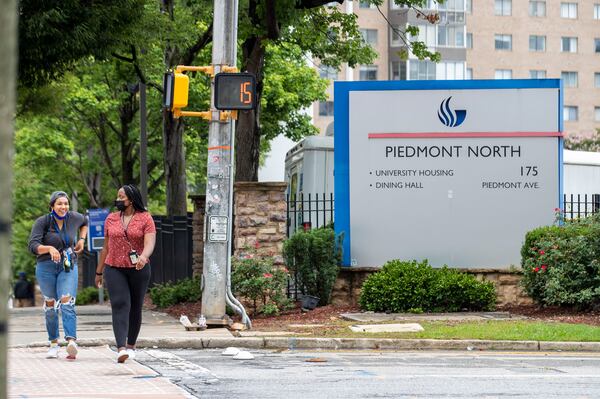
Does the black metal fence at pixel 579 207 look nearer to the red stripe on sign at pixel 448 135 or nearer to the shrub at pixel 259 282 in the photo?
the red stripe on sign at pixel 448 135

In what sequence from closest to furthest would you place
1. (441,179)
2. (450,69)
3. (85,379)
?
(85,379) → (441,179) → (450,69)

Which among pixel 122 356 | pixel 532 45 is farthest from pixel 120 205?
pixel 532 45

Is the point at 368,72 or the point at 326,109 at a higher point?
the point at 368,72

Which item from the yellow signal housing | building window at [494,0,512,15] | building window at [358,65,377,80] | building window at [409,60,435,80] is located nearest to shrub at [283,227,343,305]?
the yellow signal housing

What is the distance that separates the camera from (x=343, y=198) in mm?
18828

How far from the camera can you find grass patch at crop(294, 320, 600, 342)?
44.9 feet

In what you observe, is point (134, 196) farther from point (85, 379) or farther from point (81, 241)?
point (85, 379)

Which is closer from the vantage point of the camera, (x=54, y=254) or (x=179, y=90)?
(x=54, y=254)

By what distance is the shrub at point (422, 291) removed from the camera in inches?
690

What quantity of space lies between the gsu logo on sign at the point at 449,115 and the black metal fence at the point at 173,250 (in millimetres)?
7521

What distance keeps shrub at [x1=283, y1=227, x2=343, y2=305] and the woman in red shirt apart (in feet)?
21.6

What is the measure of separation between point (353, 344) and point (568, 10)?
71699mm

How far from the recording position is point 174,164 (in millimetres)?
29641

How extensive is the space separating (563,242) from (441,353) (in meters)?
4.62
